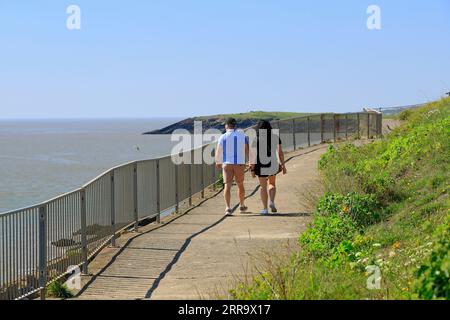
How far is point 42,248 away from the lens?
1024 cm

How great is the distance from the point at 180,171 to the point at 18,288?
911 centimetres

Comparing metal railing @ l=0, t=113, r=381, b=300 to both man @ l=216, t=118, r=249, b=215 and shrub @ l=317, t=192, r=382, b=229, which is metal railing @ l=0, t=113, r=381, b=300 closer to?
man @ l=216, t=118, r=249, b=215

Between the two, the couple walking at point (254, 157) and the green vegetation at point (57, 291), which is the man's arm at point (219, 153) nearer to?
the couple walking at point (254, 157)

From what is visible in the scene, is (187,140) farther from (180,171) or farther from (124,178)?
(124,178)

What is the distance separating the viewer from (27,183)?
53500 mm

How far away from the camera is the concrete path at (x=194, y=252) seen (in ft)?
34.5

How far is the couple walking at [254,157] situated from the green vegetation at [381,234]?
1.09 m

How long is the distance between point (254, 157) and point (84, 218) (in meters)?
5.63

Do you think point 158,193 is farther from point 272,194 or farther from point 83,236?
point 83,236

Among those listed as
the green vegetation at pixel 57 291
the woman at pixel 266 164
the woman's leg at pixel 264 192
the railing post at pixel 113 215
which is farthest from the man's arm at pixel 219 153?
the green vegetation at pixel 57 291

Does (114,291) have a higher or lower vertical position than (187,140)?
lower
